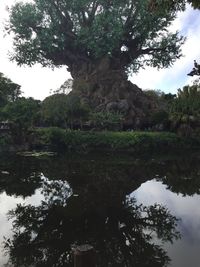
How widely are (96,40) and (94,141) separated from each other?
1279 cm

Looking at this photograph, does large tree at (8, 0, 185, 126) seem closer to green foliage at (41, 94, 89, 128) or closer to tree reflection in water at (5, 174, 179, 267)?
green foliage at (41, 94, 89, 128)

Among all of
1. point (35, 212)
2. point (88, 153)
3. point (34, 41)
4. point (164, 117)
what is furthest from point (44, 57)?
point (35, 212)

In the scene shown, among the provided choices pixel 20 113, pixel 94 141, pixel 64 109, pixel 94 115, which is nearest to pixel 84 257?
pixel 20 113

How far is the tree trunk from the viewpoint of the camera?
40.1 meters

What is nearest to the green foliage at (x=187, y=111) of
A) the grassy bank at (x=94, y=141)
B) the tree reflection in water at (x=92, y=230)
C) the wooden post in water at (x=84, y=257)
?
the grassy bank at (x=94, y=141)

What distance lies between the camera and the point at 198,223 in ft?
34.5

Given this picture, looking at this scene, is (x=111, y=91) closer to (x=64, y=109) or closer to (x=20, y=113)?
(x=64, y=109)

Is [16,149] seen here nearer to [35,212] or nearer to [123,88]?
[123,88]

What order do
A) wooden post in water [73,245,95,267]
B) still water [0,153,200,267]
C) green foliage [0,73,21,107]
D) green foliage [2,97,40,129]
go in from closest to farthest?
wooden post in water [73,245,95,267] < still water [0,153,200,267] < green foliage [2,97,40,129] < green foliage [0,73,21,107]

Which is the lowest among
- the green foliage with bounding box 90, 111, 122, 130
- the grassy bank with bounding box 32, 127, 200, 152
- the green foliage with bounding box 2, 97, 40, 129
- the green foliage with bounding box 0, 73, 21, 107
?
the grassy bank with bounding box 32, 127, 200, 152

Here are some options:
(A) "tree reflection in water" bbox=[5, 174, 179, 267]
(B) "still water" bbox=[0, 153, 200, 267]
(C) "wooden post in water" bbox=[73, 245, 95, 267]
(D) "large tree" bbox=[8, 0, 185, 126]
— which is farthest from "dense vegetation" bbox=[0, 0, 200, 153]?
(C) "wooden post in water" bbox=[73, 245, 95, 267]

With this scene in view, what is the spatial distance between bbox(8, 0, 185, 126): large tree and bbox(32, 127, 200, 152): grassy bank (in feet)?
27.2

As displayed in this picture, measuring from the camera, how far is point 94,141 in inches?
1240

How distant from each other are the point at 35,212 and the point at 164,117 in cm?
2949
